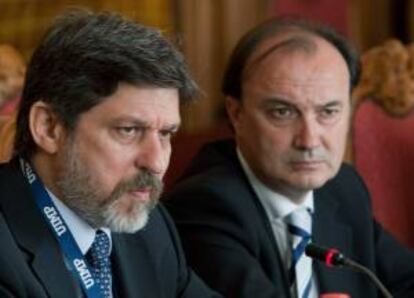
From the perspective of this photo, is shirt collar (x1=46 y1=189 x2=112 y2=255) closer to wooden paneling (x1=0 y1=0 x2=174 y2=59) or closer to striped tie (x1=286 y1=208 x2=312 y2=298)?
striped tie (x1=286 y1=208 x2=312 y2=298)

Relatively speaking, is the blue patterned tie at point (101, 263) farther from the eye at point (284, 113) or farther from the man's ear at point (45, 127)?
the eye at point (284, 113)

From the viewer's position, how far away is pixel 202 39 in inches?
129

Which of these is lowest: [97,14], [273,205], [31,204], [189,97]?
[273,205]

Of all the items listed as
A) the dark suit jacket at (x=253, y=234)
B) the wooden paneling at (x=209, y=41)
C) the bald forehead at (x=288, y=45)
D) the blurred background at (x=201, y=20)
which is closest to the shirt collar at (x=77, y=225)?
the dark suit jacket at (x=253, y=234)

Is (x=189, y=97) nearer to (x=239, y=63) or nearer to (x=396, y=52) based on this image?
(x=239, y=63)

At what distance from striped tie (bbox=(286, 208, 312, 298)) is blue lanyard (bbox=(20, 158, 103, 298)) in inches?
23.2

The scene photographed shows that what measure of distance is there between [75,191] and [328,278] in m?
0.71

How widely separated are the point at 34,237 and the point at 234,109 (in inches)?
30.0

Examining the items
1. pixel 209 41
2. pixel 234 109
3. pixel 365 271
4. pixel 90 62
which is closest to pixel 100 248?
pixel 90 62

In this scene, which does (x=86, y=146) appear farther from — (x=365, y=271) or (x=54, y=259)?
(x=365, y=271)

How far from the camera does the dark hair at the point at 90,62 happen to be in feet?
4.66

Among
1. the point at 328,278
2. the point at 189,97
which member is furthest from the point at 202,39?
the point at 189,97

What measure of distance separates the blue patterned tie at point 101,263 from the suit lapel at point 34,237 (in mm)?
60

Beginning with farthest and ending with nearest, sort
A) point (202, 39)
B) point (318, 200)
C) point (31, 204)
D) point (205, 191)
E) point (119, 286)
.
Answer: point (202, 39), point (318, 200), point (205, 191), point (119, 286), point (31, 204)
